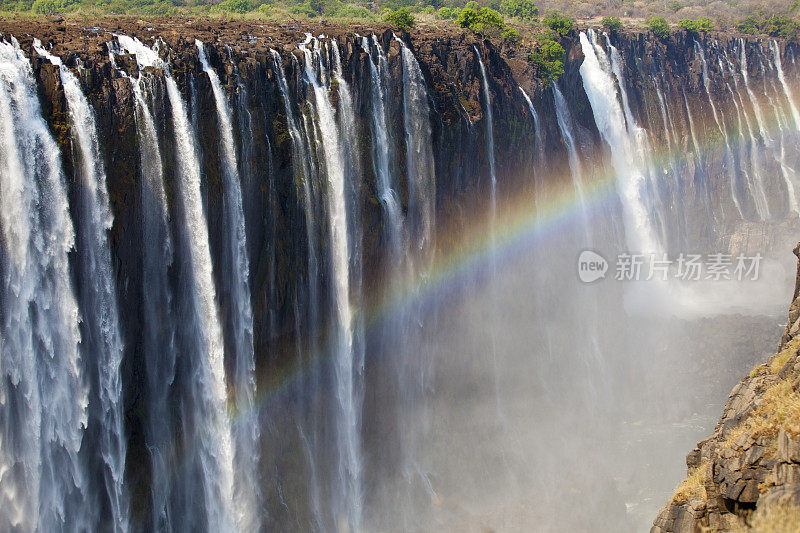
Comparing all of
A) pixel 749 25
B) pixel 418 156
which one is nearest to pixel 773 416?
pixel 418 156

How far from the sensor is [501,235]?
36500 millimetres

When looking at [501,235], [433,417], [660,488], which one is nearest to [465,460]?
[433,417]

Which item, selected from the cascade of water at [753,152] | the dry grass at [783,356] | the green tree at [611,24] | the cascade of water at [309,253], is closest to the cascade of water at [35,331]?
the cascade of water at [309,253]

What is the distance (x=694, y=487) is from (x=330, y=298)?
1634 cm

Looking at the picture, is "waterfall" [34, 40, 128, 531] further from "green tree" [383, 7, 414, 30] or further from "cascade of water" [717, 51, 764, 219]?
"cascade of water" [717, 51, 764, 219]

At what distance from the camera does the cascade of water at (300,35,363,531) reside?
1115 inches

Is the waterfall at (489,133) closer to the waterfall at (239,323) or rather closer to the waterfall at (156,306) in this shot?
the waterfall at (239,323)

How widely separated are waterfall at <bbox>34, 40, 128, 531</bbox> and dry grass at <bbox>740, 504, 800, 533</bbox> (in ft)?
61.7

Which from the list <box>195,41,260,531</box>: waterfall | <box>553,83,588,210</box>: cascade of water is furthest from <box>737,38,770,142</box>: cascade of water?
<box>195,41,260,531</box>: waterfall

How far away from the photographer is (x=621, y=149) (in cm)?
4747

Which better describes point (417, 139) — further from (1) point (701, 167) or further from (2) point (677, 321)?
(1) point (701, 167)

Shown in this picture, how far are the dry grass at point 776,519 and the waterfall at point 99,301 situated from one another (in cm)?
1881

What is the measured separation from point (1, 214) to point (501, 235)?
22.0 metres

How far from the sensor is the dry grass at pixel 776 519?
10656mm
